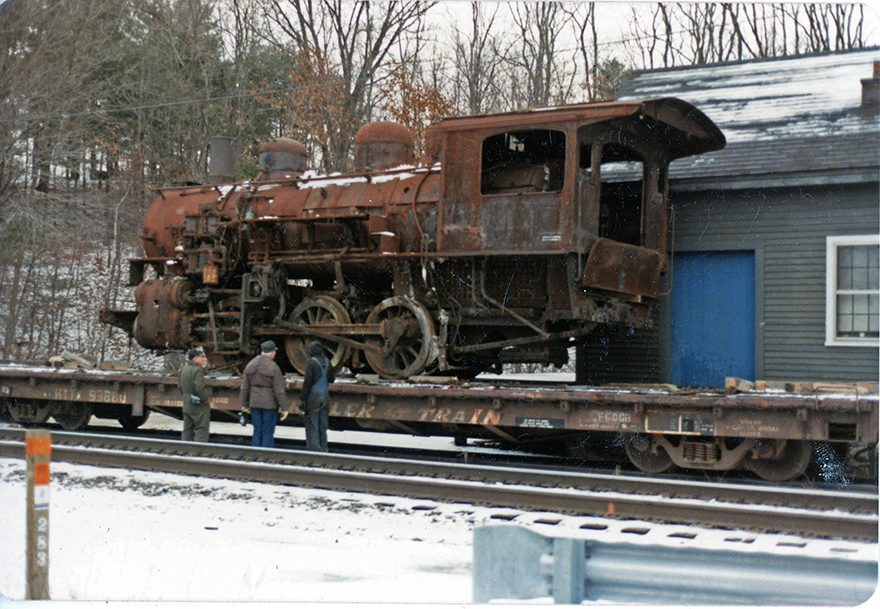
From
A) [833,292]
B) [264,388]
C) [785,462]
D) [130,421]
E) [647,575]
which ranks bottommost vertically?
Answer: [130,421]

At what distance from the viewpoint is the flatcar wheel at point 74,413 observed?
36.9 ft

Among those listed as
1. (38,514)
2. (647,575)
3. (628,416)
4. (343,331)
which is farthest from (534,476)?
(38,514)

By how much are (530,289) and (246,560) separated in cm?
478

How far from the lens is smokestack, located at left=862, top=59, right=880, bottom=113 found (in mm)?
9861

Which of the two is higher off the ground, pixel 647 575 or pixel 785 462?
pixel 785 462

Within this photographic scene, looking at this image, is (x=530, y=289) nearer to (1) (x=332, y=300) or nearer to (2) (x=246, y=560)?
(1) (x=332, y=300)

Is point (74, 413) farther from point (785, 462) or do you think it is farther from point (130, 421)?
point (785, 462)

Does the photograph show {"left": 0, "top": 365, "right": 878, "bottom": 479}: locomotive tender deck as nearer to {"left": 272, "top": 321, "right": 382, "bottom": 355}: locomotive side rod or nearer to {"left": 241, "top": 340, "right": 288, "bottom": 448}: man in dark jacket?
{"left": 241, "top": 340, "right": 288, "bottom": 448}: man in dark jacket

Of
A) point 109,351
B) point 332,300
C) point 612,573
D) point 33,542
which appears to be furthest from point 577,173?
point 109,351

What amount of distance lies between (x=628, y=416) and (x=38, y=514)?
5166mm

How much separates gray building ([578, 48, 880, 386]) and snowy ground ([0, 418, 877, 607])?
446 cm

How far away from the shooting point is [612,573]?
4215 mm

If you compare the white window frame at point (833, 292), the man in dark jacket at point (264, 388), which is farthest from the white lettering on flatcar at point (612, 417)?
the man in dark jacket at point (264, 388)

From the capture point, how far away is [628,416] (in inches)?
303
